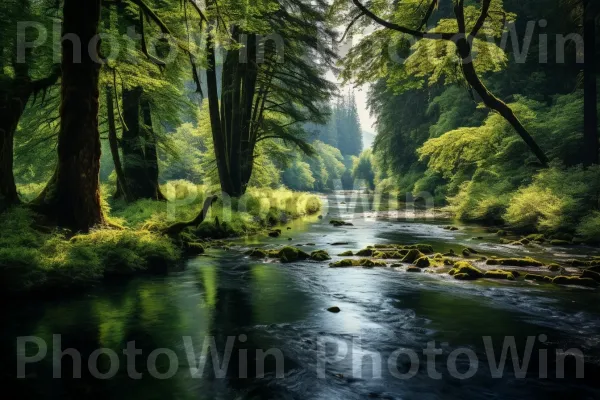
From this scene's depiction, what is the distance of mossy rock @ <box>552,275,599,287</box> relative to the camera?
319 inches

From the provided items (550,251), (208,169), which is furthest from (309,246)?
(208,169)

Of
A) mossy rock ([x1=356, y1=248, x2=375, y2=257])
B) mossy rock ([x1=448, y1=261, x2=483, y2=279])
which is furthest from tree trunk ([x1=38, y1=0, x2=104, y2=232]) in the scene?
mossy rock ([x1=448, y1=261, x2=483, y2=279])

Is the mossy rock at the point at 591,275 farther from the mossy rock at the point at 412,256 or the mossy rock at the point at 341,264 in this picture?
the mossy rock at the point at 341,264

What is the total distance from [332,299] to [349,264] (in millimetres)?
2977

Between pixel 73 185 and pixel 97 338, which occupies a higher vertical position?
pixel 73 185

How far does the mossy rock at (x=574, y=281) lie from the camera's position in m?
8.10

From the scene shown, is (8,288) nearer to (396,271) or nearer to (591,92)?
(396,271)

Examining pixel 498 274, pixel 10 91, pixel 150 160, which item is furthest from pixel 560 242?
pixel 150 160

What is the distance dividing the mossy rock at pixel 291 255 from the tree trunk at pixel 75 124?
4.97m

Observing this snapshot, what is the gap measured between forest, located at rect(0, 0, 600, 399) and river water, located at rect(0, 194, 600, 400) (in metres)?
0.04

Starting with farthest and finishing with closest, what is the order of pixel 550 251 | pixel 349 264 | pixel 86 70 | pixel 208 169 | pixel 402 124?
pixel 402 124
pixel 208 169
pixel 550 251
pixel 349 264
pixel 86 70

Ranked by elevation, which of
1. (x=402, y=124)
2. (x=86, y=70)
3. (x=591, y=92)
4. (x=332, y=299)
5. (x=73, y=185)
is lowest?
(x=332, y=299)

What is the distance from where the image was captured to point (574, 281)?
27.0 feet

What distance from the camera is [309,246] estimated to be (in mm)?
13820
